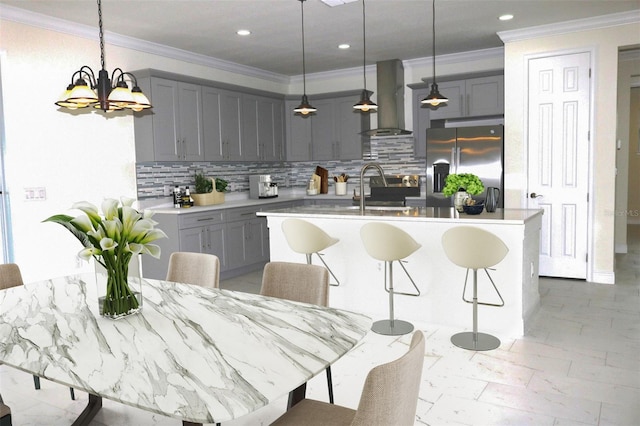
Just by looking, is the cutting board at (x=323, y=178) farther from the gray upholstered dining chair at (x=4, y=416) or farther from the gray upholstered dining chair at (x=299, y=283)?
the gray upholstered dining chair at (x=4, y=416)

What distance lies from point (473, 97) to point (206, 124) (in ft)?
10.7

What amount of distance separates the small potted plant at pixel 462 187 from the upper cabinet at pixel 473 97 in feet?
7.85

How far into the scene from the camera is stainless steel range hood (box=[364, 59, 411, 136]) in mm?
6742

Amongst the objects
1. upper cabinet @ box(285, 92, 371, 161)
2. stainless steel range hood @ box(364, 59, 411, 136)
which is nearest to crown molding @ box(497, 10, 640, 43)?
stainless steel range hood @ box(364, 59, 411, 136)

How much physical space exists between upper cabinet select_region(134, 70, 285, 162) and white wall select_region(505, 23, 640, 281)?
10.4 feet

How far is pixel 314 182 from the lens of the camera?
7449 millimetres

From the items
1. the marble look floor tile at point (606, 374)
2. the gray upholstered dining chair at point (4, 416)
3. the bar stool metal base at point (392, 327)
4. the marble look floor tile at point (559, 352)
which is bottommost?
the marble look floor tile at point (606, 374)

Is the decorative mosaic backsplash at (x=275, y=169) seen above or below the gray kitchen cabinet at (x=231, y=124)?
below

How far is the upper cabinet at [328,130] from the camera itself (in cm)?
711

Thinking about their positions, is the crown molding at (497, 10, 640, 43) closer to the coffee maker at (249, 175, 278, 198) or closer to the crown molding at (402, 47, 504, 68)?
the crown molding at (402, 47, 504, 68)

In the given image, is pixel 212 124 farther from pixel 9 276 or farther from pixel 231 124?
pixel 9 276

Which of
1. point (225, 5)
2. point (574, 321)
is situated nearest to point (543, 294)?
point (574, 321)

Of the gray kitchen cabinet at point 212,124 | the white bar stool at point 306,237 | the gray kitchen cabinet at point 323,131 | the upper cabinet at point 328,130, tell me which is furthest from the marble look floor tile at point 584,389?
the gray kitchen cabinet at point 323,131

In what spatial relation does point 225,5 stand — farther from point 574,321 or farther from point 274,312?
point 574,321
